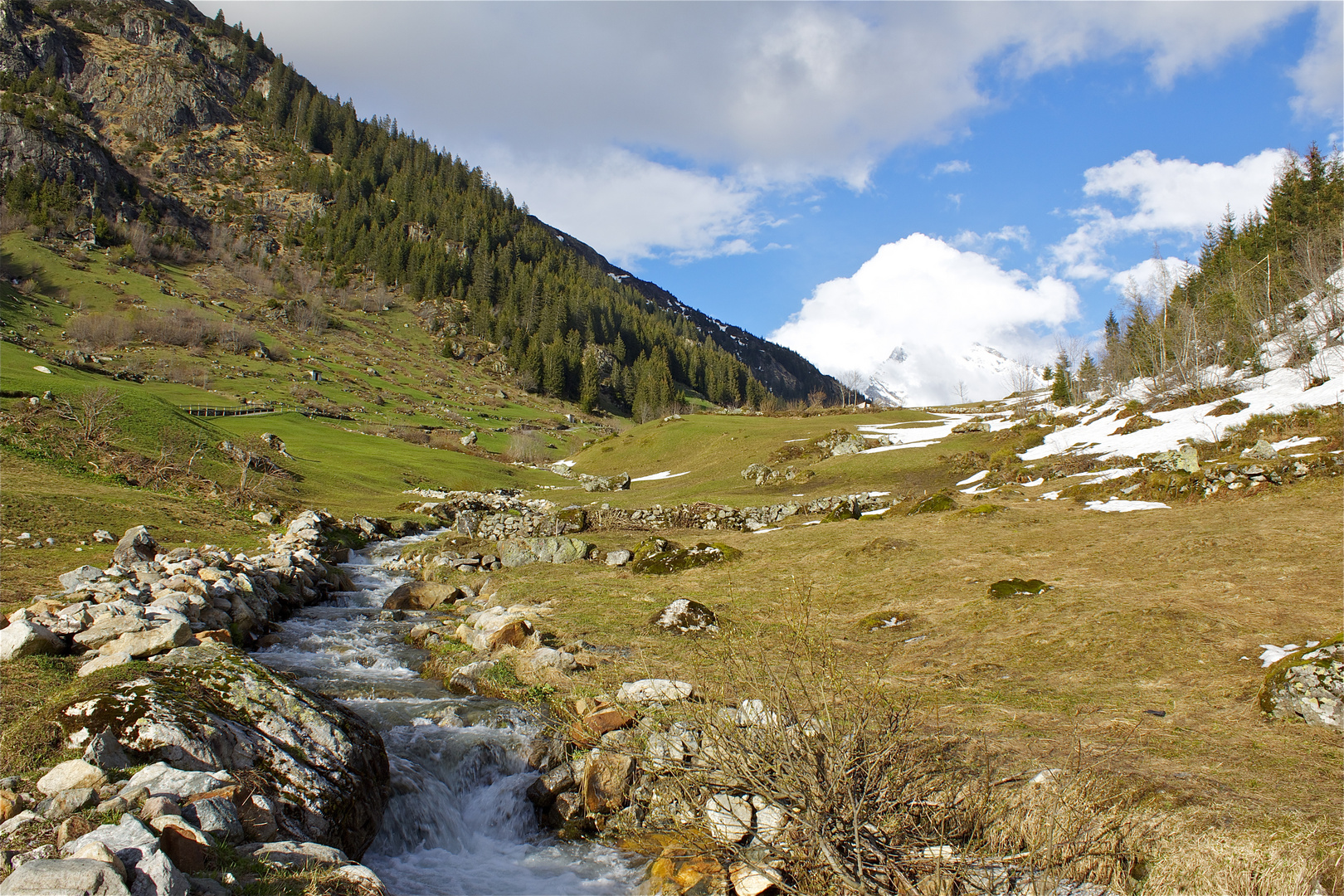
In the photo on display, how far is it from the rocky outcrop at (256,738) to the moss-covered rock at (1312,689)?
501 inches

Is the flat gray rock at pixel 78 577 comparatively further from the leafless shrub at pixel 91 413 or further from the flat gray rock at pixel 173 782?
the leafless shrub at pixel 91 413

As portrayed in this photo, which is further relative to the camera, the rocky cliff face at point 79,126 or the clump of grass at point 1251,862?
the rocky cliff face at point 79,126

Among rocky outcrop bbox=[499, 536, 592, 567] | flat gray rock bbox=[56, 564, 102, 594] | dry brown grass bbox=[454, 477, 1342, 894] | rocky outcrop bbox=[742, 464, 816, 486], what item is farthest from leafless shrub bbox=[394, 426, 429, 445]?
flat gray rock bbox=[56, 564, 102, 594]

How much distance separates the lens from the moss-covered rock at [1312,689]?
861 cm

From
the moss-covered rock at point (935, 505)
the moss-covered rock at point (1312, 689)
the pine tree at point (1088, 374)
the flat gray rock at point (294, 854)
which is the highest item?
the pine tree at point (1088, 374)

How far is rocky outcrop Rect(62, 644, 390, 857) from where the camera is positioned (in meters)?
6.55

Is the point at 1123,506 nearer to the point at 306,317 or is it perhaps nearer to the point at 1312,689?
the point at 1312,689

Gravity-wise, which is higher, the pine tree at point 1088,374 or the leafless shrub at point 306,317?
the leafless shrub at point 306,317

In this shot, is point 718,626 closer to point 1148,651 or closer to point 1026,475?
point 1148,651

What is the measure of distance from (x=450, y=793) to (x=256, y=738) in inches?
124

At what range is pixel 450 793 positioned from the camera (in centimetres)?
938

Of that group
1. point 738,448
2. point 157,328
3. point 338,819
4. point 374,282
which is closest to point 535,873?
point 338,819

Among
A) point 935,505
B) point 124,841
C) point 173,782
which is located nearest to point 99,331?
point 935,505

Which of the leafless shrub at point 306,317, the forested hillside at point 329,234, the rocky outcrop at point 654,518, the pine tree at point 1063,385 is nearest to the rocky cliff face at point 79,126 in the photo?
the forested hillside at point 329,234
